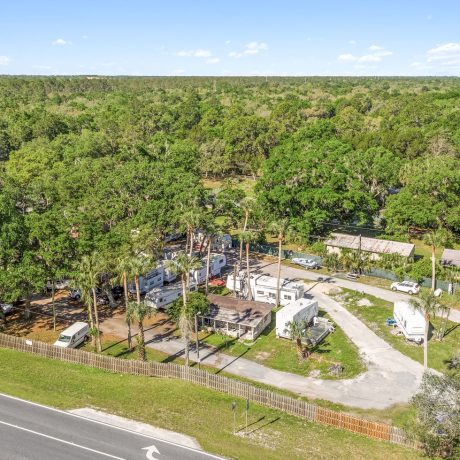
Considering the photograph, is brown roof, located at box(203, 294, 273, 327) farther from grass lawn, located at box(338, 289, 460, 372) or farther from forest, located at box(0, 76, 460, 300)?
Result: grass lawn, located at box(338, 289, 460, 372)

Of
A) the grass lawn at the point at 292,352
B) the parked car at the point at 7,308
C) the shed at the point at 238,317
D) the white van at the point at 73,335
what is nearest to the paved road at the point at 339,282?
the grass lawn at the point at 292,352

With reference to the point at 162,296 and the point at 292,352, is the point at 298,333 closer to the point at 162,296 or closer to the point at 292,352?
the point at 292,352

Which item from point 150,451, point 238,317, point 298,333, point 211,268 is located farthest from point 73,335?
point 211,268

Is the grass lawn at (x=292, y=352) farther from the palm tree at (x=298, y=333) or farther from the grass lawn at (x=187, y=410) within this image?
the grass lawn at (x=187, y=410)

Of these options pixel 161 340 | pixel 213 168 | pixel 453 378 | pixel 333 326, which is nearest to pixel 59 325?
pixel 161 340

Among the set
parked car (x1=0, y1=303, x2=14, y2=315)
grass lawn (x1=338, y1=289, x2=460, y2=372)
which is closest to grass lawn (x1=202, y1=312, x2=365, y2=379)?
grass lawn (x1=338, y1=289, x2=460, y2=372)

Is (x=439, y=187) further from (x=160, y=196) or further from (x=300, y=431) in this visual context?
(x=300, y=431)

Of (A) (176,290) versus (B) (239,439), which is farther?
(A) (176,290)
